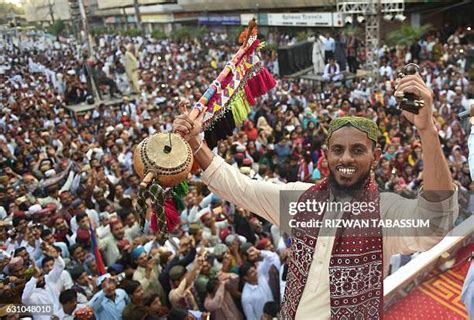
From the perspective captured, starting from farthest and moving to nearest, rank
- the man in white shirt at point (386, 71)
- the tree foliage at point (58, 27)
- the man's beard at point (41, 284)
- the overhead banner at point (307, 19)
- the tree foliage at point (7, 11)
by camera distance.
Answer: the overhead banner at point (307, 19)
the man in white shirt at point (386, 71)
the tree foliage at point (58, 27)
the tree foliage at point (7, 11)
the man's beard at point (41, 284)

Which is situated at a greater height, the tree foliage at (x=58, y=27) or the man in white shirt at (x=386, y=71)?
the tree foliage at (x=58, y=27)

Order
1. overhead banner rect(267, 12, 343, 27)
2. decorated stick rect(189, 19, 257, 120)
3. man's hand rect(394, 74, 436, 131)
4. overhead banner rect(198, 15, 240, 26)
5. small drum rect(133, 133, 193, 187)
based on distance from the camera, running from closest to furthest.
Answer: man's hand rect(394, 74, 436, 131), small drum rect(133, 133, 193, 187), decorated stick rect(189, 19, 257, 120), overhead banner rect(267, 12, 343, 27), overhead banner rect(198, 15, 240, 26)

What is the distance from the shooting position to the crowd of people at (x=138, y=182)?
3.55 metres

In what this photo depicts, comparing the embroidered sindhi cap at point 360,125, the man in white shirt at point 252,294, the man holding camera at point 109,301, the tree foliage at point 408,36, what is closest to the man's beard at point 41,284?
the man holding camera at point 109,301

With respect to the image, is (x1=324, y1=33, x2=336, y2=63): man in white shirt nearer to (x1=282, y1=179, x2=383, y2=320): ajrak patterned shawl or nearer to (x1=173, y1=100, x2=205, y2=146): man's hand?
(x1=173, y1=100, x2=205, y2=146): man's hand

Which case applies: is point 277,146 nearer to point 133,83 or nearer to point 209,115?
point 209,115

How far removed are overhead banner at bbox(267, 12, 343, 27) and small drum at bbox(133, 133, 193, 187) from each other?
49.5 ft

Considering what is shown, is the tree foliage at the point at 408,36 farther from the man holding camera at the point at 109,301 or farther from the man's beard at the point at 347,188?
the man's beard at the point at 347,188

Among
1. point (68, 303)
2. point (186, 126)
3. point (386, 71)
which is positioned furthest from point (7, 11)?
point (386, 71)

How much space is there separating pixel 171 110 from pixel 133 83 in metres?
3.38

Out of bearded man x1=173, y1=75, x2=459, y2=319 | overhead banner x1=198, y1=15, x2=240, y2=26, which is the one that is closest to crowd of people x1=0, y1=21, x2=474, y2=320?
bearded man x1=173, y1=75, x2=459, y2=319

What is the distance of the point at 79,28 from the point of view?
12328mm

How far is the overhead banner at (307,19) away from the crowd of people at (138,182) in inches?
190

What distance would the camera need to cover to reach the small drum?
5.37ft
